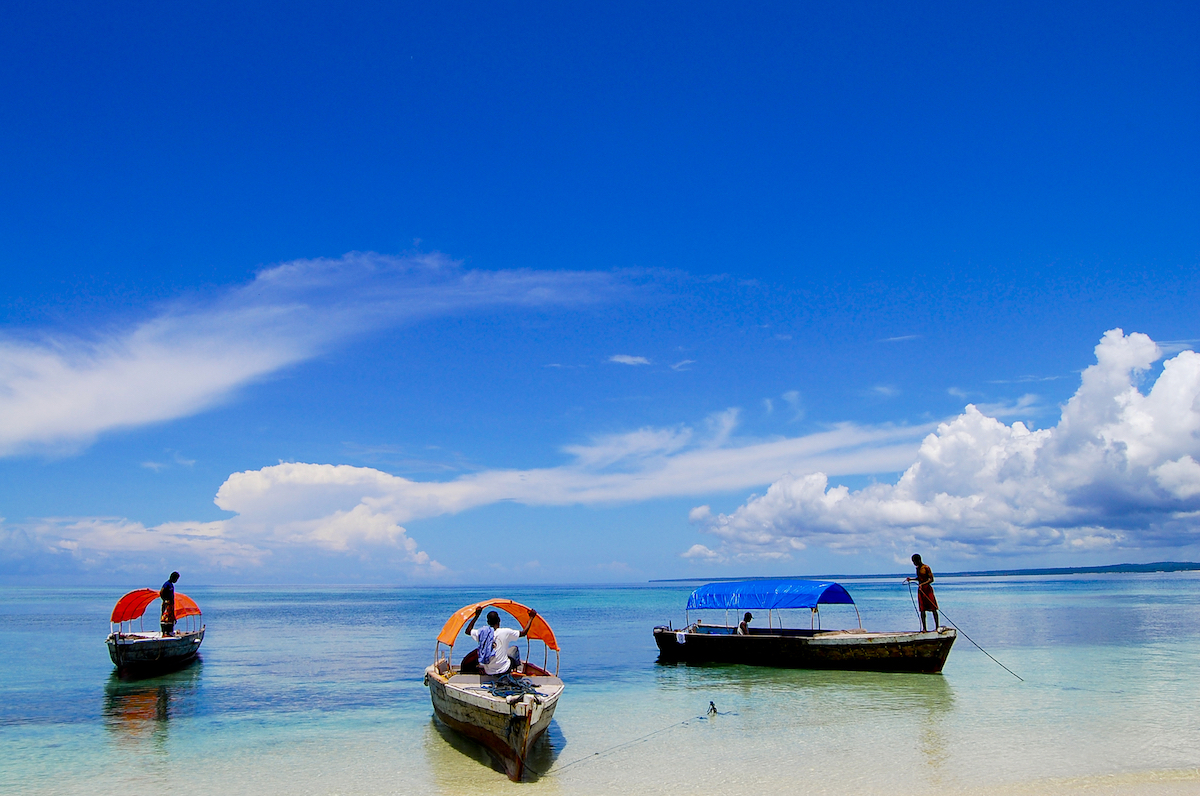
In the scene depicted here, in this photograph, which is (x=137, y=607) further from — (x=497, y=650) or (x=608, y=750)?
(x=608, y=750)

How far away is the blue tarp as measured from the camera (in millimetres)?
23766

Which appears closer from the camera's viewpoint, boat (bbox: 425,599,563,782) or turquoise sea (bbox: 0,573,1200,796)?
boat (bbox: 425,599,563,782)

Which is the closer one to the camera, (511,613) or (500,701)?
(500,701)

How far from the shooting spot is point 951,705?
1734 cm

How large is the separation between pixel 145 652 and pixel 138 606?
1936 millimetres

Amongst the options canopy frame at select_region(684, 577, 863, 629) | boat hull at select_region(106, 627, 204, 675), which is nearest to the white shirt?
canopy frame at select_region(684, 577, 863, 629)

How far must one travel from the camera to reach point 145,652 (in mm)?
22812

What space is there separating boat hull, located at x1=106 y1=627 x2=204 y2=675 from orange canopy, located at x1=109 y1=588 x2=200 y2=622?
60cm

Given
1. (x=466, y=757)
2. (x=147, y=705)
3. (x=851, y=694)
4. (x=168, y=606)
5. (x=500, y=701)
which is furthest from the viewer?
(x=168, y=606)

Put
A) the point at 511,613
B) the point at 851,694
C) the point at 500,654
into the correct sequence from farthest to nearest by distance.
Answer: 1. the point at 851,694
2. the point at 511,613
3. the point at 500,654

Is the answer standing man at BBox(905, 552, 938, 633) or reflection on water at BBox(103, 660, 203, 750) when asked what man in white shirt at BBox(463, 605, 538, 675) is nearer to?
reflection on water at BBox(103, 660, 203, 750)

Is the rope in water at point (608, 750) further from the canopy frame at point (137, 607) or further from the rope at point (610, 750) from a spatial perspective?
the canopy frame at point (137, 607)

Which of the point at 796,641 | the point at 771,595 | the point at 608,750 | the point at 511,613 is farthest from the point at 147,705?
the point at 771,595

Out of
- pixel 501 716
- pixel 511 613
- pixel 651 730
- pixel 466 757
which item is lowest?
pixel 651 730
